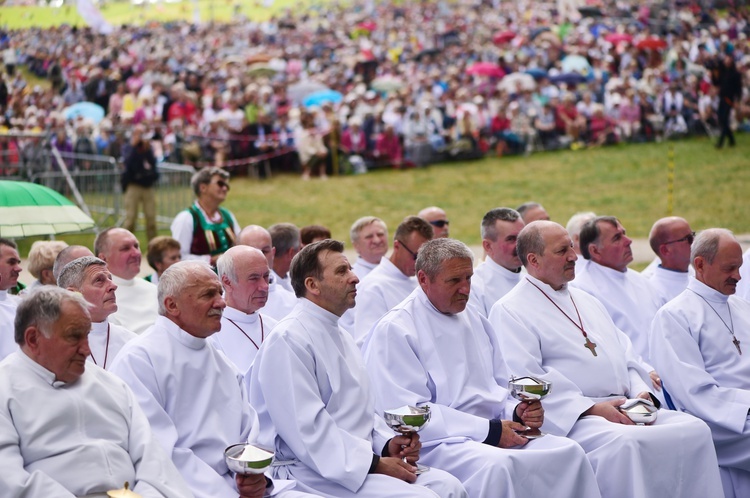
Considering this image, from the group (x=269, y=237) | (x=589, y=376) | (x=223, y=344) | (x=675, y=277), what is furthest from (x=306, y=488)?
(x=675, y=277)

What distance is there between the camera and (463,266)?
5.99 m

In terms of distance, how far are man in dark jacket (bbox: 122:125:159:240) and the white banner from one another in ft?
35.6

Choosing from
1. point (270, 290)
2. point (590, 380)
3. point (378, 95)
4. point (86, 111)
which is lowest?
point (590, 380)

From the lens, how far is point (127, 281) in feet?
26.9

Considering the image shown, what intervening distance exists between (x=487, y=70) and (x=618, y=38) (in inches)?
197

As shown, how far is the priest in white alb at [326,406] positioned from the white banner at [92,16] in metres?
22.1

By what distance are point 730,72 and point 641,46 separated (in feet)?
18.6

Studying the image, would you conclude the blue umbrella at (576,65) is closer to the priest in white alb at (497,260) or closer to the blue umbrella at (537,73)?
the blue umbrella at (537,73)

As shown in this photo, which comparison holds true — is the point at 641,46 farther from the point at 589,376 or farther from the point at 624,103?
the point at 589,376

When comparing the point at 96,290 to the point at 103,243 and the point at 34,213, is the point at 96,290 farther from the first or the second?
the point at 34,213

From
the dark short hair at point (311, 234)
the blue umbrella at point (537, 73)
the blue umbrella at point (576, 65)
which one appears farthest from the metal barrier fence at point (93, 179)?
the blue umbrella at point (576, 65)

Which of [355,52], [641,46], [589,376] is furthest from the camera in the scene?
[355,52]

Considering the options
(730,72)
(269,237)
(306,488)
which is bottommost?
(306,488)

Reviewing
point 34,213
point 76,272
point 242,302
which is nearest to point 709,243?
point 242,302
